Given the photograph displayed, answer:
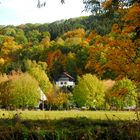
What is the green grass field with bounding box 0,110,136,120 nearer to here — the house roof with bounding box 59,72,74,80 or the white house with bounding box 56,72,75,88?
the house roof with bounding box 59,72,74,80

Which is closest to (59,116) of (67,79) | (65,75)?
(65,75)

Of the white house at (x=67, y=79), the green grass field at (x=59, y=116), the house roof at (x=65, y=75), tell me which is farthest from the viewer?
the white house at (x=67, y=79)

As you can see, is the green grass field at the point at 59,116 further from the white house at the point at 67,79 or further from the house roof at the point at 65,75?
the white house at the point at 67,79

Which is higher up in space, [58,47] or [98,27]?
[98,27]

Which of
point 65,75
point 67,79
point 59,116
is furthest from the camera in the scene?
point 67,79

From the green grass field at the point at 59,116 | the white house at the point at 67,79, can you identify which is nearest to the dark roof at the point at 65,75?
the white house at the point at 67,79

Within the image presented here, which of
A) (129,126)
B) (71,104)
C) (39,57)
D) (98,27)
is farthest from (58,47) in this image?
(129,126)

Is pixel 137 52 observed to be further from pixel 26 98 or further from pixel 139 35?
pixel 26 98

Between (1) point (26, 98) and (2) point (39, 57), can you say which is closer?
(1) point (26, 98)

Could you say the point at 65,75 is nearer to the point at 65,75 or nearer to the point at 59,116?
the point at 65,75

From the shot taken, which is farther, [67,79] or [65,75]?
[67,79]

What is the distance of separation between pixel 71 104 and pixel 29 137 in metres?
87.0

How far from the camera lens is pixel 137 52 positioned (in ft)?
62.3

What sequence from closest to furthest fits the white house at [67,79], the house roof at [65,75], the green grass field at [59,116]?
1. the green grass field at [59,116]
2. the house roof at [65,75]
3. the white house at [67,79]
